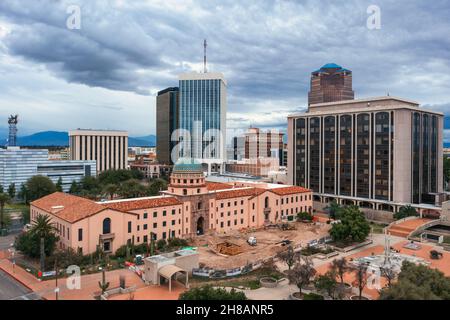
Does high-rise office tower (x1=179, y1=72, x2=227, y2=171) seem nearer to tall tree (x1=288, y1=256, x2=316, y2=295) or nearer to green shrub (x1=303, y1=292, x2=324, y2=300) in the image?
green shrub (x1=303, y1=292, x2=324, y2=300)

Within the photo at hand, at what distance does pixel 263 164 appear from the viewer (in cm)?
17362

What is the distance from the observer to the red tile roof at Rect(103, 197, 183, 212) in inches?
2338

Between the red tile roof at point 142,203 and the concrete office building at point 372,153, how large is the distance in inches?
1964

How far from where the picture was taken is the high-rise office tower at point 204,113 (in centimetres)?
18450

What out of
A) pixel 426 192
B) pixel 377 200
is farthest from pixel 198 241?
pixel 426 192

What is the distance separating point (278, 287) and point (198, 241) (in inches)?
961

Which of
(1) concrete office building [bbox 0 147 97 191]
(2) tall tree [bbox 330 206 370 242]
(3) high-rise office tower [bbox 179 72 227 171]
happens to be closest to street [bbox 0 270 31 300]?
(2) tall tree [bbox 330 206 370 242]

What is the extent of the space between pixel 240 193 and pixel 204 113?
113832mm

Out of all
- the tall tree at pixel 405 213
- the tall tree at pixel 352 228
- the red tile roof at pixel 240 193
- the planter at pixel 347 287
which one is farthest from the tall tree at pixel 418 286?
the tall tree at pixel 405 213

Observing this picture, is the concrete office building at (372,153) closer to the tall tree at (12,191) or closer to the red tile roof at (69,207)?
the red tile roof at (69,207)

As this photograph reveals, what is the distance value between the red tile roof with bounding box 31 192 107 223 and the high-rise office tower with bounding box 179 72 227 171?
120 metres

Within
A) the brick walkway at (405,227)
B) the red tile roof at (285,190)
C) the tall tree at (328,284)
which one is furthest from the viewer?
the red tile roof at (285,190)

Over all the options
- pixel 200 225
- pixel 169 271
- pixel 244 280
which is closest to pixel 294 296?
pixel 244 280

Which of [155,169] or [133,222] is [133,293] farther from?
[155,169]
